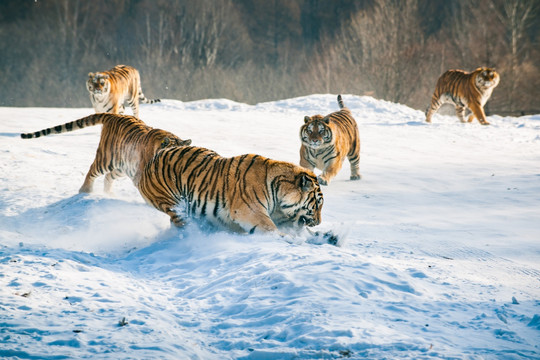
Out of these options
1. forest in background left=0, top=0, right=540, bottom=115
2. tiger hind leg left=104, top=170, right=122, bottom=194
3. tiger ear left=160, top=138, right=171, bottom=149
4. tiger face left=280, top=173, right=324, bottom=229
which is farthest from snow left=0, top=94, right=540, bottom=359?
forest in background left=0, top=0, right=540, bottom=115

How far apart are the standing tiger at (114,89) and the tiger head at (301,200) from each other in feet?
19.7

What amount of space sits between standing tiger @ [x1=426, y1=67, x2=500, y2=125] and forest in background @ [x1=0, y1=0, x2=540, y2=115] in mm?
12928

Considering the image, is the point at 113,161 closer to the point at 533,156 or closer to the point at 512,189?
the point at 512,189

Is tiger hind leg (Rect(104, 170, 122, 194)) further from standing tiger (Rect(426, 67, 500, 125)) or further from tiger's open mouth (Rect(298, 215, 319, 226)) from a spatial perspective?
standing tiger (Rect(426, 67, 500, 125))

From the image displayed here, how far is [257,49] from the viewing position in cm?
3584

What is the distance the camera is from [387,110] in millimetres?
16781

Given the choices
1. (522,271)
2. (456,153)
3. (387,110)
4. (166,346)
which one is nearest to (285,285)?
(166,346)

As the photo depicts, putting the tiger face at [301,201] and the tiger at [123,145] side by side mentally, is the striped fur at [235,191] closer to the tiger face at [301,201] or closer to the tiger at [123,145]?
the tiger face at [301,201]

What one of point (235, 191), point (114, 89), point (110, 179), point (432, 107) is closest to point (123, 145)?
point (110, 179)

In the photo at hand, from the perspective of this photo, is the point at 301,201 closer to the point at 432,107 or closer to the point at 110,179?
the point at 110,179

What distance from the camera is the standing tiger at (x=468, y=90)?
44.9ft

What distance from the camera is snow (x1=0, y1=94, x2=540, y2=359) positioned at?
279 cm

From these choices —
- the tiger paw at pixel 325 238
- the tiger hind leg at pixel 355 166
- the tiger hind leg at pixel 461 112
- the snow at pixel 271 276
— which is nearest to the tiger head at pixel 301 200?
the tiger paw at pixel 325 238

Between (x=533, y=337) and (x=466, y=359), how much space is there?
0.54 m
